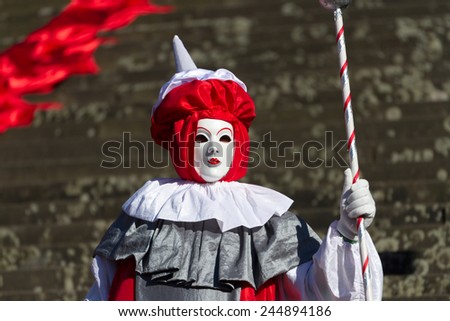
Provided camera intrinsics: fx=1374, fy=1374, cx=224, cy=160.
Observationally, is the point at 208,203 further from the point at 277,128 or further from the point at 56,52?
the point at 56,52

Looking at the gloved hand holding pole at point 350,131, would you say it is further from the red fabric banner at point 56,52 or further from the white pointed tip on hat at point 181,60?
the red fabric banner at point 56,52

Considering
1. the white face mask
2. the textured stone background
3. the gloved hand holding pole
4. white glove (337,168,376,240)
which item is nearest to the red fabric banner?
the textured stone background

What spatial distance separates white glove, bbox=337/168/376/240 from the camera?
14.9 ft

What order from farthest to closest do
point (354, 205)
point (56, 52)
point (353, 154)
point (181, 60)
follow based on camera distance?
1. point (56, 52)
2. point (181, 60)
3. point (353, 154)
4. point (354, 205)

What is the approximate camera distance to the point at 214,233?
4840 millimetres

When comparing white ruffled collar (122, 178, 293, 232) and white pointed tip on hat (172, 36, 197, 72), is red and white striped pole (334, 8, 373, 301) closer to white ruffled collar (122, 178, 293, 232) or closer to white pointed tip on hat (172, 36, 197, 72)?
white ruffled collar (122, 178, 293, 232)

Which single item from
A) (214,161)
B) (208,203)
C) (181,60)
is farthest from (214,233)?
(181,60)

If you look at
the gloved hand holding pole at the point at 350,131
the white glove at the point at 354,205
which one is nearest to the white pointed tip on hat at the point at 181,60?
the gloved hand holding pole at the point at 350,131

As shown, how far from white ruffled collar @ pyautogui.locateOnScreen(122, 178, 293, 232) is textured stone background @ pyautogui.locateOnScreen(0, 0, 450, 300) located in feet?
6.63

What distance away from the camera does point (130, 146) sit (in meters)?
8.12

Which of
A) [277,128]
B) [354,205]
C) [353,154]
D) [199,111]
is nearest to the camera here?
[354,205]

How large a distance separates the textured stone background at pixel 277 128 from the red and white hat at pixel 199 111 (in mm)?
2083

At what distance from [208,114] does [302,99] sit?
3.28 m

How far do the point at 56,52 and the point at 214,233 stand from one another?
4852 millimetres
